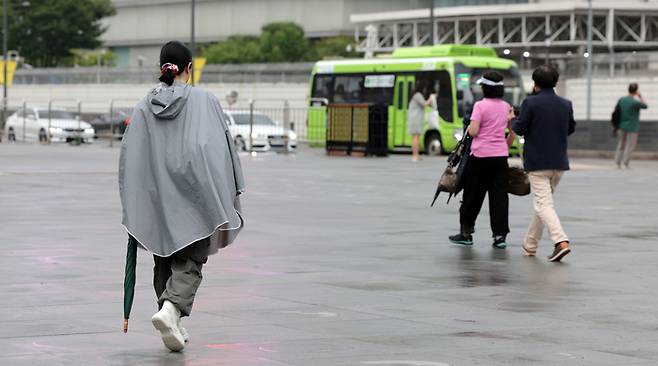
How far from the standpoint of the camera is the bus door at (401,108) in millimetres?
43094

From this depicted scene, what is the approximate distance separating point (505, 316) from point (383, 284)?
5.92ft

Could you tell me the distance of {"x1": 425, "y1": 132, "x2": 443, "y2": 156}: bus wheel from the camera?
41.6 meters

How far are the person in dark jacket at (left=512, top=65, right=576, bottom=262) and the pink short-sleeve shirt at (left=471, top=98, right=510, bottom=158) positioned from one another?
0.65 metres

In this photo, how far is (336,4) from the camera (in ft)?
411

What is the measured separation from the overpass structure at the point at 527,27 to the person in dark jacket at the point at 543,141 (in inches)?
3538

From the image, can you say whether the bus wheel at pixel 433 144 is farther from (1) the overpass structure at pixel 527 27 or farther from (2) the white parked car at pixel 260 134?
(1) the overpass structure at pixel 527 27

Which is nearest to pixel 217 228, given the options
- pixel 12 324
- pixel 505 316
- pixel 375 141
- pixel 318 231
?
pixel 12 324

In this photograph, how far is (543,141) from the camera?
13.1 m

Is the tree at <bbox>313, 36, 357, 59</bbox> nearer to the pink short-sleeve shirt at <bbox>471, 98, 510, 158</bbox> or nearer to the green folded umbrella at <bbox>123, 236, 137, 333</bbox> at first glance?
the pink short-sleeve shirt at <bbox>471, 98, 510, 158</bbox>

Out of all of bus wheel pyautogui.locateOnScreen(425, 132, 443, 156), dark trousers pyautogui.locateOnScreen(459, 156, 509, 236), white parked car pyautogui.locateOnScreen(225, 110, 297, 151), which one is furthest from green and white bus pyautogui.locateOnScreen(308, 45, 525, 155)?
dark trousers pyautogui.locateOnScreen(459, 156, 509, 236)

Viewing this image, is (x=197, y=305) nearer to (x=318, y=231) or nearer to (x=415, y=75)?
(x=318, y=231)

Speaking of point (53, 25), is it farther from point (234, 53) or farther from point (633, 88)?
point (633, 88)

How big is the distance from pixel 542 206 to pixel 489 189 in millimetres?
1139

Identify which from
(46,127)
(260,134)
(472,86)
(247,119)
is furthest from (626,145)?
(46,127)
